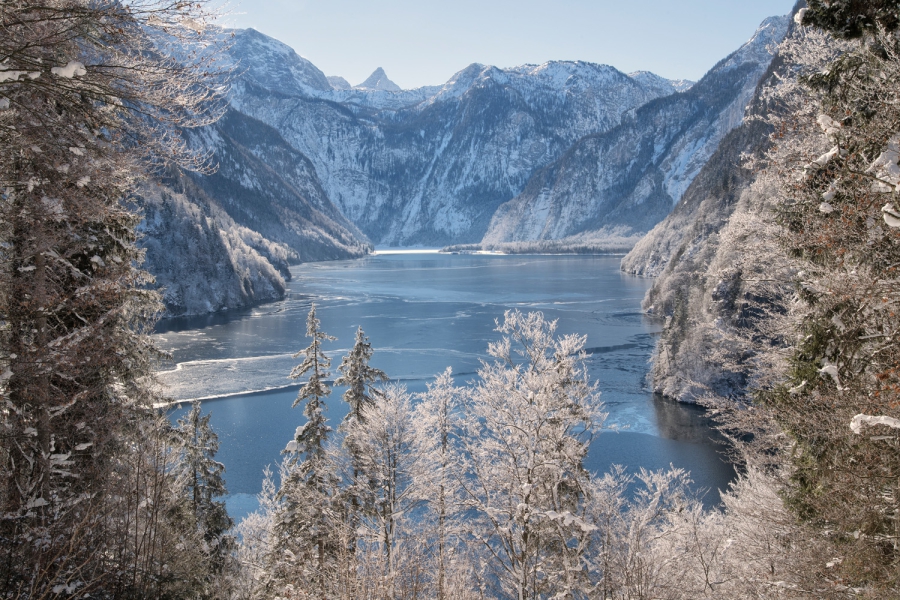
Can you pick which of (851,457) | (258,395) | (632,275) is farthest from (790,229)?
(632,275)

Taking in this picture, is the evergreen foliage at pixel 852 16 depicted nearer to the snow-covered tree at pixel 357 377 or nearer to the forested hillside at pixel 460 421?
the forested hillside at pixel 460 421

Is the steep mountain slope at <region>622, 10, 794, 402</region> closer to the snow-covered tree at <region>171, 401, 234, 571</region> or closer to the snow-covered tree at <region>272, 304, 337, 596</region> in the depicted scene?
the snow-covered tree at <region>272, 304, 337, 596</region>

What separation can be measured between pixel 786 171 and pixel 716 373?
3655 centimetres

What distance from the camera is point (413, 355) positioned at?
180 feet

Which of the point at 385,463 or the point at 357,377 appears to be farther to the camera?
the point at 357,377

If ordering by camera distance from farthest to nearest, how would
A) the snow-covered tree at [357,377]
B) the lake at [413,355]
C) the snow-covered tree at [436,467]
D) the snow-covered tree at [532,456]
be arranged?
the lake at [413,355] < the snow-covered tree at [357,377] < the snow-covered tree at [436,467] < the snow-covered tree at [532,456]

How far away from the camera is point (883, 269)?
274 inches

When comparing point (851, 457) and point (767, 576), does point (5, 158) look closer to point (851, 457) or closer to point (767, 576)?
point (851, 457)

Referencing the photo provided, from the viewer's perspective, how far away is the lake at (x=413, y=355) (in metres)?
33.3

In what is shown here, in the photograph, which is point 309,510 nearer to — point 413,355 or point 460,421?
point 460,421

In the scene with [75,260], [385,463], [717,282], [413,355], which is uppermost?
[75,260]

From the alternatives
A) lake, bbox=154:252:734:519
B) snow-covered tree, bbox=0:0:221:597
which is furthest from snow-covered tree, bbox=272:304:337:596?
snow-covered tree, bbox=0:0:221:597

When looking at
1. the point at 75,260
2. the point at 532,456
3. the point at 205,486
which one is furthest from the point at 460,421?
the point at 75,260

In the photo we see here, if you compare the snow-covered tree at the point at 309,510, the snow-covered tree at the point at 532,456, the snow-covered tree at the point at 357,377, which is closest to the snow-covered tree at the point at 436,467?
the snow-covered tree at the point at 357,377
